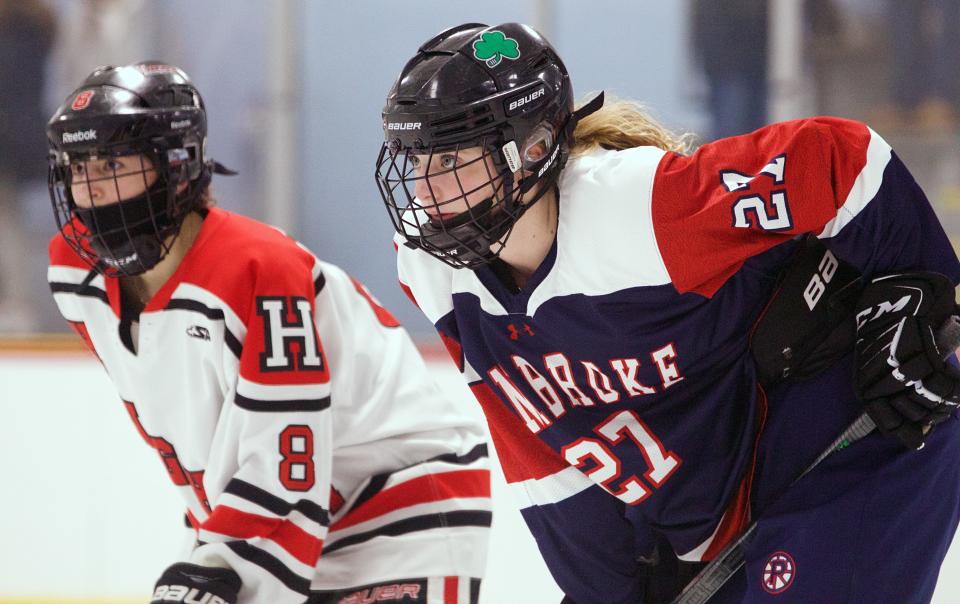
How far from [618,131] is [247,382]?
0.67 meters

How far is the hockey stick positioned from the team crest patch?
8 cm

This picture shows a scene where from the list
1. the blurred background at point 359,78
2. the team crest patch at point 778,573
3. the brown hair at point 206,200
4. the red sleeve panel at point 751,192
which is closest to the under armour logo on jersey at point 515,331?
the red sleeve panel at point 751,192

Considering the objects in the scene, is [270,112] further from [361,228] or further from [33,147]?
[33,147]

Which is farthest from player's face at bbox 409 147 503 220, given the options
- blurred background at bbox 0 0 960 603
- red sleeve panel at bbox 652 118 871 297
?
blurred background at bbox 0 0 960 603

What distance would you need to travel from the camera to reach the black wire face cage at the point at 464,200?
159 cm

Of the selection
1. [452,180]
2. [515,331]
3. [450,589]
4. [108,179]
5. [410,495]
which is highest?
[452,180]

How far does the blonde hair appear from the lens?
175cm

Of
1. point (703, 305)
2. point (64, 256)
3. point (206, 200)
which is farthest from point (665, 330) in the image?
point (64, 256)

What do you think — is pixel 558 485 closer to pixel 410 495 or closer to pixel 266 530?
pixel 410 495

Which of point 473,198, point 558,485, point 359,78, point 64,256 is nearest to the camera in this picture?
point 473,198

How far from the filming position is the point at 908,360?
1556 millimetres

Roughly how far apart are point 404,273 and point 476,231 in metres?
0.29

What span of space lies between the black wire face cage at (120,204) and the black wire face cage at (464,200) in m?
0.53

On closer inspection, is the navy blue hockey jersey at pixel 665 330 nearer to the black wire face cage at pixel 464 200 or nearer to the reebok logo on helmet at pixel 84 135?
the black wire face cage at pixel 464 200
